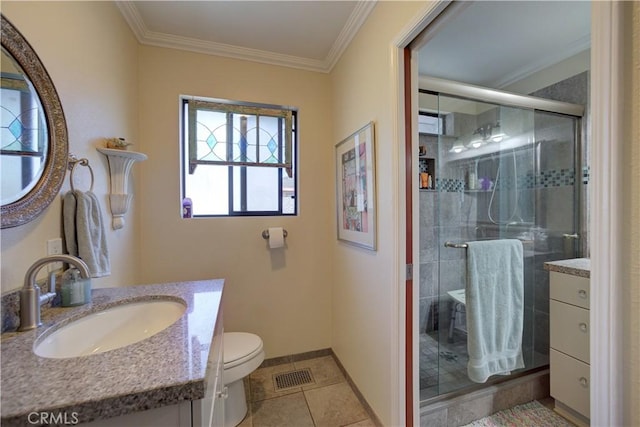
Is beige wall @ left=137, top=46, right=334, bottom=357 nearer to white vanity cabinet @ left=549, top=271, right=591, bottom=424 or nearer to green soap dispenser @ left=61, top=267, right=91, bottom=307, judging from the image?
green soap dispenser @ left=61, top=267, right=91, bottom=307

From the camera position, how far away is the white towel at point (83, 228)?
107 centimetres

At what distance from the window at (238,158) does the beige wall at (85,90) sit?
40 cm

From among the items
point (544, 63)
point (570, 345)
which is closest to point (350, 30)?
point (544, 63)

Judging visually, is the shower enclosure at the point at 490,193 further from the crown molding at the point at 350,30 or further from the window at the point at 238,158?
the window at the point at 238,158

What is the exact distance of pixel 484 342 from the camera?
1690 mm

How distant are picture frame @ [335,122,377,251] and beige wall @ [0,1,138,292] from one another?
1442 millimetres

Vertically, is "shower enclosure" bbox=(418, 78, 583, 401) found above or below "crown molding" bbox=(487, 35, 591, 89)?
below

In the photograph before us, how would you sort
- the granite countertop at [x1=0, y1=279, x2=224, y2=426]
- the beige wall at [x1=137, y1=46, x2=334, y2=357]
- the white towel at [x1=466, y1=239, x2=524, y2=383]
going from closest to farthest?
the granite countertop at [x1=0, y1=279, x2=224, y2=426] → the white towel at [x1=466, y1=239, x2=524, y2=383] → the beige wall at [x1=137, y1=46, x2=334, y2=357]

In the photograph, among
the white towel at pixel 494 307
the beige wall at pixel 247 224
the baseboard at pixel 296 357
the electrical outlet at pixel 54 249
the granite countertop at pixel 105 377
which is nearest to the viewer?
the granite countertop at pixel 105 377

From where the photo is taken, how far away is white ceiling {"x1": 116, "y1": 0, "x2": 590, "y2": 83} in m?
1.57

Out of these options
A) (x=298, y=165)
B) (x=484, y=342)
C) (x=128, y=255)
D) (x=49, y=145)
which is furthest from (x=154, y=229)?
(x=484, y=342)

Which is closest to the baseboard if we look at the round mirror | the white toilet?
the white toilet

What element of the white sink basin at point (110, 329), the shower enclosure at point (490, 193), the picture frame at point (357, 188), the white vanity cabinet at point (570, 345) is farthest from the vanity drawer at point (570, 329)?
the white sink basin at point (110, 329)

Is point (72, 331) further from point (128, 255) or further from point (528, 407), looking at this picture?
point (528, 407)
